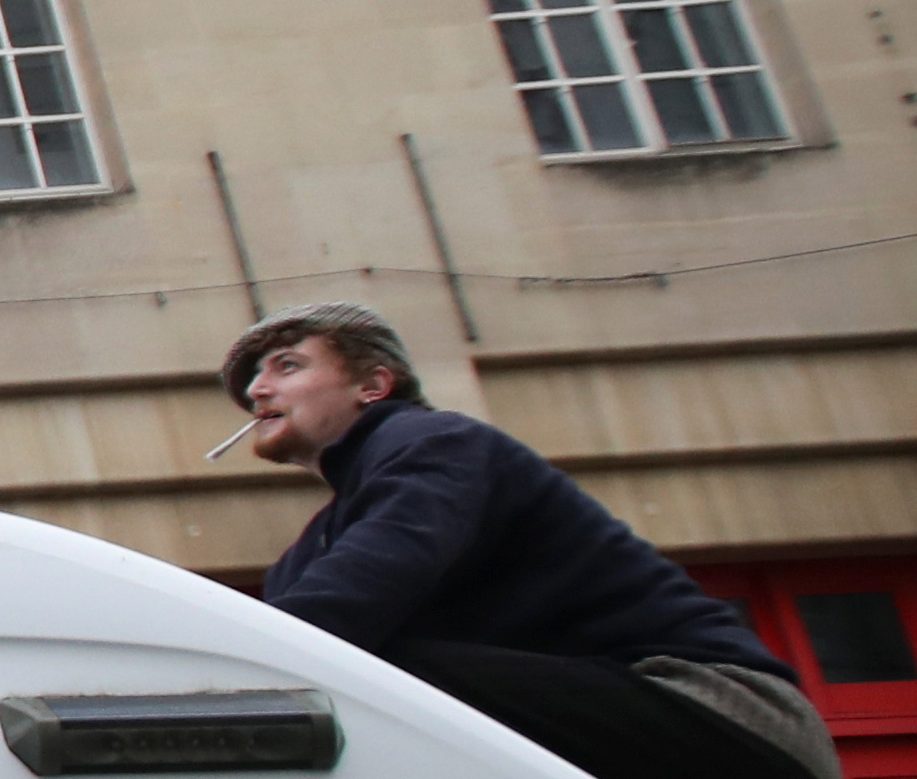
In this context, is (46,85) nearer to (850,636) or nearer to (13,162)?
(13,162)

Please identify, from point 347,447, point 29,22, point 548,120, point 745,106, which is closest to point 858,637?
point 745,106

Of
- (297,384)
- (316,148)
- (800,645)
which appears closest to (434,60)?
(316,148)

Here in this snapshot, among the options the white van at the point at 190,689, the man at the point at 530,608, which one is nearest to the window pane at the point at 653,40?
the man at the point at 530,608

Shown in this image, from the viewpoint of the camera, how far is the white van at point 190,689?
2719mm

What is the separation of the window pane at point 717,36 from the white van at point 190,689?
728 centimetres

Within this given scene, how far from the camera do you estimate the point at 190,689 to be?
9.16 feet

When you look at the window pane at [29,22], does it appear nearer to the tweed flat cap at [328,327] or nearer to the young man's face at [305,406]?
the tweed flat cap at [328,327]

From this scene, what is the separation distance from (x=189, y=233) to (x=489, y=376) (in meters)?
1.32

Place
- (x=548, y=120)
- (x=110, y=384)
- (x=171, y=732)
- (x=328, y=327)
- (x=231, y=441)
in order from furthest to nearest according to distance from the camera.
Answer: (x=548, y=120) → (x=110, y=384) → (x=231, y=441) → (x=328, y=327) → (x=171, y=732)

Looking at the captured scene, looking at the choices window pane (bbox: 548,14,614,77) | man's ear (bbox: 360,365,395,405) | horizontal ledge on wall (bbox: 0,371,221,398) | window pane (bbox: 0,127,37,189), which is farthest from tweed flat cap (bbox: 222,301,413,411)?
window pane (bbox: 548,14,614,77)

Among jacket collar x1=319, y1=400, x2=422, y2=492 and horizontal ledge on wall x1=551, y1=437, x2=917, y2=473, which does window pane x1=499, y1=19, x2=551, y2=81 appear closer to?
horizontal ledge on wall x1=551, y1=437, x2=917, y2=473

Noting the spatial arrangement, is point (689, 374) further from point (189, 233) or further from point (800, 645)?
point (189, 233)

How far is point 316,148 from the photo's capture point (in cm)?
888

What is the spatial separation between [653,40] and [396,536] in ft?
22.3
